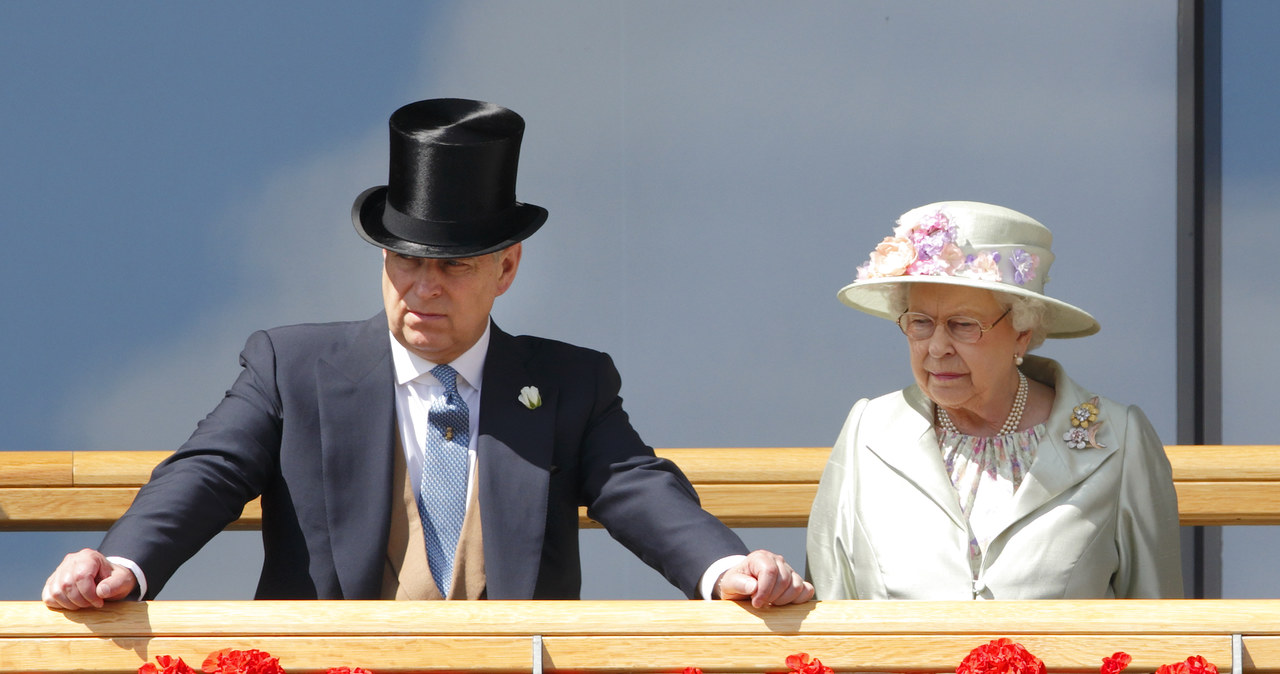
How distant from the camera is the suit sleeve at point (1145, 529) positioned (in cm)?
261

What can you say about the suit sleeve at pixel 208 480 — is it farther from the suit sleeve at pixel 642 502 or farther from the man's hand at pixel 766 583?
the man's hand at pixel 766 583

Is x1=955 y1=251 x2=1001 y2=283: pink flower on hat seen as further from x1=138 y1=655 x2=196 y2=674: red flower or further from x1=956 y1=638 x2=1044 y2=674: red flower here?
x1=138 y1=655 x2=196 y2=674: red flower

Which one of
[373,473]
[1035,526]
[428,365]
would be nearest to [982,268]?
[1035,526]

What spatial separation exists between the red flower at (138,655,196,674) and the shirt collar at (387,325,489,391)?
74cm

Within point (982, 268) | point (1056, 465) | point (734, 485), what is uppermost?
point (982, 268)

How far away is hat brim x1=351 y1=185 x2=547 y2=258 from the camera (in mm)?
2467

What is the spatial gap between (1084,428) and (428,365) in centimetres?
108

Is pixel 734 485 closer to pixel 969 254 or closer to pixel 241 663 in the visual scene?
pixel 969 254

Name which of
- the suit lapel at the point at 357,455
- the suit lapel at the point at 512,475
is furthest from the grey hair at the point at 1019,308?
the suit lapel at the point at 357,455

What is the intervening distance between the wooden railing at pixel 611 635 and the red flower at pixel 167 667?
29mm

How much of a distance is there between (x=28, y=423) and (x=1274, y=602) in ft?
9.91

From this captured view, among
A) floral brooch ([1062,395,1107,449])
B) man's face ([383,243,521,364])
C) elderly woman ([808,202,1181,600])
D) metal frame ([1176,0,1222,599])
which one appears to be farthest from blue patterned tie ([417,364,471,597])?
metal frame ([1176,0,1222,599])

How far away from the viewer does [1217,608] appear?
6.56 ft

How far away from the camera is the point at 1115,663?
1.94 metres
